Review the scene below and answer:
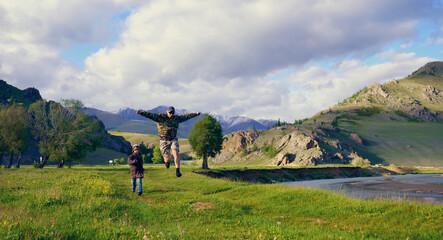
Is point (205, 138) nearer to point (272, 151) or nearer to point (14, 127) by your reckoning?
point (14, 127)

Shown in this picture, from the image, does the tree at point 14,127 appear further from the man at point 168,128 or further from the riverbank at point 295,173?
the man at point 168,128

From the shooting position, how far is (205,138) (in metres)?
76.7

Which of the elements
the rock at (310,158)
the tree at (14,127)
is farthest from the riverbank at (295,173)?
the tree at (14,127)

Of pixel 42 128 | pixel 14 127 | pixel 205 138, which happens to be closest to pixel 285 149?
pixel 205 138

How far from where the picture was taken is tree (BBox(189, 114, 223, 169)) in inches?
3027

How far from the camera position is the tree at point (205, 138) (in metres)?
76.9

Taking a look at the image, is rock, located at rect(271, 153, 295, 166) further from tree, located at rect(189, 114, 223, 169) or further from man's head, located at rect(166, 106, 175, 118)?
man's head, located at rect(166, 106, 175, 118)

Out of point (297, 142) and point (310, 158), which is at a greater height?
point (297, 142)

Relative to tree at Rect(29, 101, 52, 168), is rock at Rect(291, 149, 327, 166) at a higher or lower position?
lower

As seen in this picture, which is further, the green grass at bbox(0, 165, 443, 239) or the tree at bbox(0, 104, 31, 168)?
the tree at bbox(0, 104, 31, 168)

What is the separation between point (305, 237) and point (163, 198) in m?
10.6

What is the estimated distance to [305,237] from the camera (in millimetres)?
9727

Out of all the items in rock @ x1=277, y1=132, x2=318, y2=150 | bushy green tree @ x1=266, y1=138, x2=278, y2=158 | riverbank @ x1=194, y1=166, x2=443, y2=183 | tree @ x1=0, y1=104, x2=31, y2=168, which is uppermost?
tree @ x1=0, y1=104, x2=31, y2=168

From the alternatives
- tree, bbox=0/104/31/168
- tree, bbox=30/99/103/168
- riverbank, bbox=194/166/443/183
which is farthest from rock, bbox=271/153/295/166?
tree, bbox=0/104/31/168
